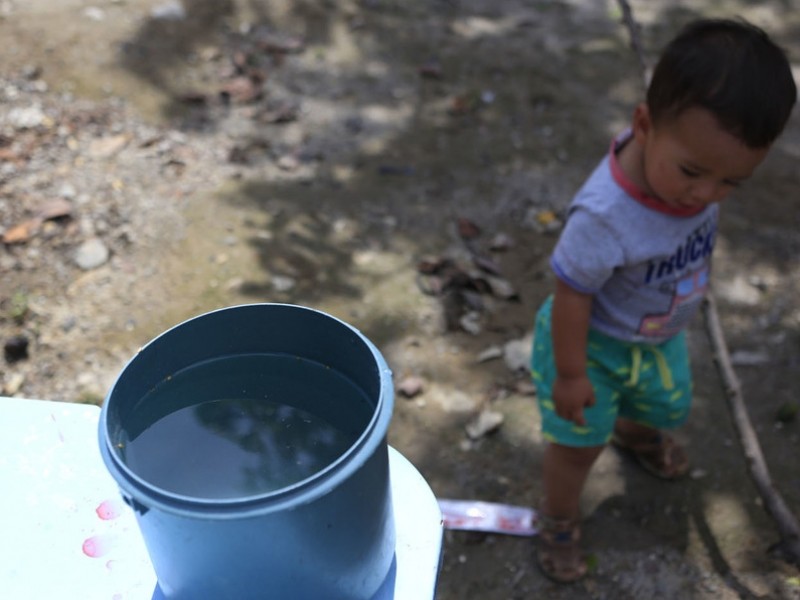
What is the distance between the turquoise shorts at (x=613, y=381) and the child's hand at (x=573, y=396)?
72mm

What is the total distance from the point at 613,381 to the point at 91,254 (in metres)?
2.01

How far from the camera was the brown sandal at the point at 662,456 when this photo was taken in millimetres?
2387

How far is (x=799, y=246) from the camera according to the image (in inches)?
127

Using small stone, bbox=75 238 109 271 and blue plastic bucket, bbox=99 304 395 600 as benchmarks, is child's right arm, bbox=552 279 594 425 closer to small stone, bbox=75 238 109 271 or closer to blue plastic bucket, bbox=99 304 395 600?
blue plastic bucket, bbox=99 304 395 600

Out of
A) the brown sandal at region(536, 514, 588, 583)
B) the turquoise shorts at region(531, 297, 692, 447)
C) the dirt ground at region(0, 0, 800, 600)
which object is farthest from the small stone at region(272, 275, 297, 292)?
the brown sandal at region(536, 514, 588, 583)

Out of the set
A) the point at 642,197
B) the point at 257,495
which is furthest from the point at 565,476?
the point at 257,495

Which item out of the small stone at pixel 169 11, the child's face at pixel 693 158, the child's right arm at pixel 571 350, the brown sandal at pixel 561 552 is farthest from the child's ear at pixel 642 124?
the small stone at pixel 169 11

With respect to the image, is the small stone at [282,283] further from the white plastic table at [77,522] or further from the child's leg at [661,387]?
the white plastic table at [77,522]

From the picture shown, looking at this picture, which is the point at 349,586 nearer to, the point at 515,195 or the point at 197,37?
the point at 515,195

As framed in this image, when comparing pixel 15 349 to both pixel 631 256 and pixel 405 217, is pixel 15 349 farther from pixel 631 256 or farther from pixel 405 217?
pixel 631 256

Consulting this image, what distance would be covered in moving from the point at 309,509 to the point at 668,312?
1285 millimetres

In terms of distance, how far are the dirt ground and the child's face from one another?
3.47 ft

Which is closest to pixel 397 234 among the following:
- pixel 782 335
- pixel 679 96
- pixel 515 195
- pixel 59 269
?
pixel 515 195

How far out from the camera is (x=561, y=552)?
219cm
